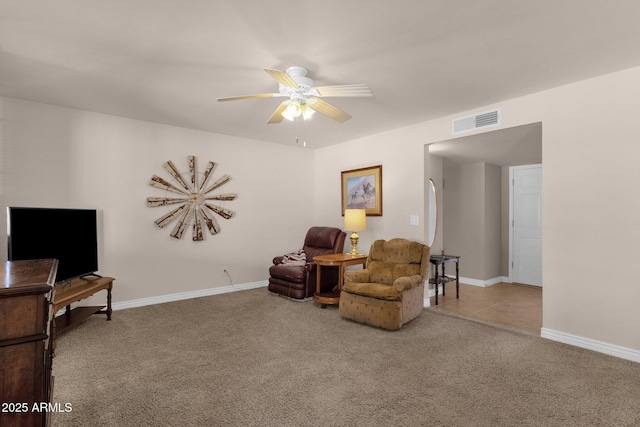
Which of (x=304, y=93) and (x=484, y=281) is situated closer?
(x=304, y=93)

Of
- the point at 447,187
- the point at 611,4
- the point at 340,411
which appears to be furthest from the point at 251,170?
the point at 611,4

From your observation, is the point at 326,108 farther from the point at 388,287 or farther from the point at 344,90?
the point at 388,287

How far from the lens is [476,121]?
374cm

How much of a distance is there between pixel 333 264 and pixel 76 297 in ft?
8.88

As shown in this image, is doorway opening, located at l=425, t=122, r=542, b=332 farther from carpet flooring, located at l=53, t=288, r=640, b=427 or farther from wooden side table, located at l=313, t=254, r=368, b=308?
carpet flooring, located at l=53, t=288, r=640, b=427

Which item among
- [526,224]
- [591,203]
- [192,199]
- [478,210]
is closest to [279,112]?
[192,199]

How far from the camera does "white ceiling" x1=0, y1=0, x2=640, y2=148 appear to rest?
1.97 metres

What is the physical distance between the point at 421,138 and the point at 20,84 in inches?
170

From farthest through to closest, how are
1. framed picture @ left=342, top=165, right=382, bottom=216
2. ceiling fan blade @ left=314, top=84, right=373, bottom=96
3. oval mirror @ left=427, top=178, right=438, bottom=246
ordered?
1. oval mirror @ left=427, top=178, right=438, bottom=246
2. framed picture @ left=342, top=165, right=382, bottom=216
3. ceiling fan blade @ left=314, top=84, right=373, bottom=96

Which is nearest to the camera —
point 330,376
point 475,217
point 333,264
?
point 330,376

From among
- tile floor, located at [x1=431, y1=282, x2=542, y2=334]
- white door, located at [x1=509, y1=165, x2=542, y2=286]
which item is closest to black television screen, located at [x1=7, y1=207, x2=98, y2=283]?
tile floor, located at [x1=431, y1=282, x2=542, y2=334]

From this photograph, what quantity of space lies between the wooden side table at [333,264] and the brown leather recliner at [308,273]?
6.4 inches

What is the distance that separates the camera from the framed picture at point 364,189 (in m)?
4.83

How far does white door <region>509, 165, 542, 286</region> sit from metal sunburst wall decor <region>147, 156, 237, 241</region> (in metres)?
4.95
